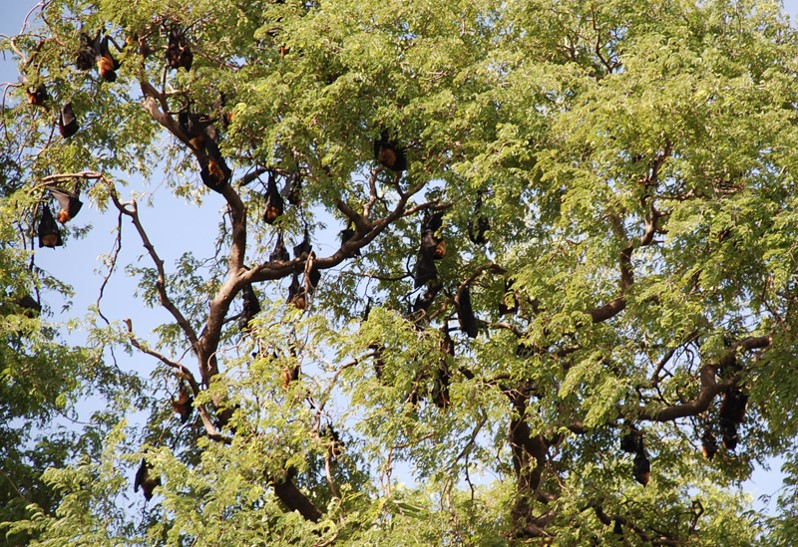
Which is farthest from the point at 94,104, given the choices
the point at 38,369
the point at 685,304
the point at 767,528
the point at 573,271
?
the point at 767,528

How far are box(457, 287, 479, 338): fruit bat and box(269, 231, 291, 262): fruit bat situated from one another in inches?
100.0

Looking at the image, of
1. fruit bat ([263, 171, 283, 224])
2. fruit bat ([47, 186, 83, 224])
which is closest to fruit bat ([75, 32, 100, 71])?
fruit bat ([47, 186, 83, 224])

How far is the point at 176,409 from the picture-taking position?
14133mm

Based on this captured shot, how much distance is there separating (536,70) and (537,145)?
33.2 inches

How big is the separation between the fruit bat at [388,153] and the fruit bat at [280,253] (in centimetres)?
189

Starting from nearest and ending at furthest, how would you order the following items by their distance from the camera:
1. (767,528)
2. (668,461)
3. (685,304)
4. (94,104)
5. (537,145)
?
(685,304) → (767,528) → (537,145) → (668,461) → (94,104)

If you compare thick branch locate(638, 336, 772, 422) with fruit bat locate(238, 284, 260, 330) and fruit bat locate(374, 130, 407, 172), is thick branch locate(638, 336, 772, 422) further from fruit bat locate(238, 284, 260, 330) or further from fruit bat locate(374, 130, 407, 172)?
fruit bat locate(238, 284, 260, 330)

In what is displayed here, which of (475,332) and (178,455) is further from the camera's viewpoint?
(178,455)

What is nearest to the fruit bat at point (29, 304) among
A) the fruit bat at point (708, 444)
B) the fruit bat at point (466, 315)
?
the fruit bat at point (466, 315)

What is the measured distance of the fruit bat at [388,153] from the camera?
13344 mm

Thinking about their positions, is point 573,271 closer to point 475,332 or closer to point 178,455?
point 475,332

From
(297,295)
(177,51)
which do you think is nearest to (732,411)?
(297,295)

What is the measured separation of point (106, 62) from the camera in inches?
558

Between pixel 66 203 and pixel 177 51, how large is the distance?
211 cm
